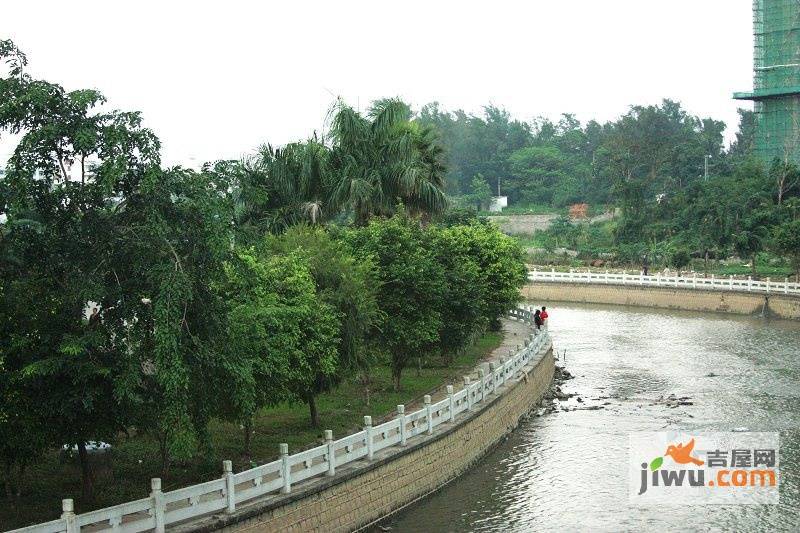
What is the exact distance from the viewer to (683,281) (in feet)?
227

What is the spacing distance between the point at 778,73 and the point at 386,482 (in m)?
82.8

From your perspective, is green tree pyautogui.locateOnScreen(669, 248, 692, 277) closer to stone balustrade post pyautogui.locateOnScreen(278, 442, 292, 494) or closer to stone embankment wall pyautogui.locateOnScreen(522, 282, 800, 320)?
stone embankment wall pyautogui.locateOnScreen(522, 282, 800, 320)

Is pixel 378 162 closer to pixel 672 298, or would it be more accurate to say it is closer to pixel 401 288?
pixel 401 288

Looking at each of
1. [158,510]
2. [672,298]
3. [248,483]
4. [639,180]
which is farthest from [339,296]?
[639,180]

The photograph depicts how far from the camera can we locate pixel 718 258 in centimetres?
8050

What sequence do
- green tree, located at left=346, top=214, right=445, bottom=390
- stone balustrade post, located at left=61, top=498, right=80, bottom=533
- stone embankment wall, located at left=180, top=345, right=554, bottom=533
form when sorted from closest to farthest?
stone balustrade post, located at left=61, top=498, right=80, bottom=533, stone embankment wall, located at left=180, top=345, right=554, bottom=533, green tree, located at left=346, top=214, right=445, bottom=390

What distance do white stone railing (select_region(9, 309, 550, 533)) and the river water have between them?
167cm

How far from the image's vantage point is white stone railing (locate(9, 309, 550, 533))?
16.1 meters

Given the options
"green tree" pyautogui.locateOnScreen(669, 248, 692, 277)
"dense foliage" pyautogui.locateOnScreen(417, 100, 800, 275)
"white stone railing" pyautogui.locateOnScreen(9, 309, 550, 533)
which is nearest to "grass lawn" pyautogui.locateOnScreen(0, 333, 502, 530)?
"white stone railing" pyautogui.locateOnScreen(9, 309, 550, 533)

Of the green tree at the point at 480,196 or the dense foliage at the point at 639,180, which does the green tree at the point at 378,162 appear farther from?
the green tree at the point at 480,196

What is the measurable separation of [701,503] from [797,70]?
257ft

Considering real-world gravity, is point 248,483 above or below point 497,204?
below

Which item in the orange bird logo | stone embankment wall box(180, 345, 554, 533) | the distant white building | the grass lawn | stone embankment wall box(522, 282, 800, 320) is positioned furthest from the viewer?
the distant white building

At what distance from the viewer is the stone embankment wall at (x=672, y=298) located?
62312 millimetres
